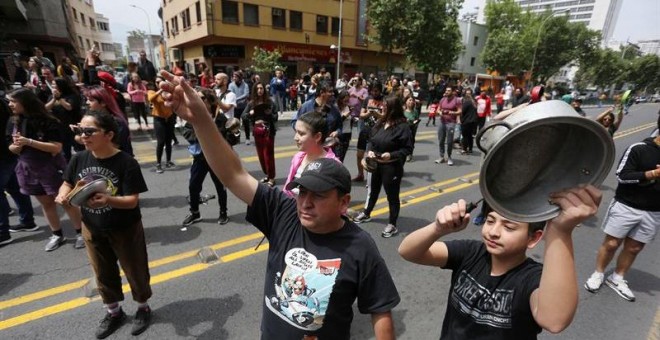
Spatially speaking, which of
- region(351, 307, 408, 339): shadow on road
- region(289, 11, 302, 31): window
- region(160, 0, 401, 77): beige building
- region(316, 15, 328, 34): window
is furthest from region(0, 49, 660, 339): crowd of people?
region(316, 15, 328, 34): window

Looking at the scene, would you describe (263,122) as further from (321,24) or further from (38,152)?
(321,24)

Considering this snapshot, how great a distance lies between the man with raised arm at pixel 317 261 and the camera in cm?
160

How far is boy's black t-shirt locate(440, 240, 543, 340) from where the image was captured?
155 cm

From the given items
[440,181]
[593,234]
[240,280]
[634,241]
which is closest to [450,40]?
[440,181]

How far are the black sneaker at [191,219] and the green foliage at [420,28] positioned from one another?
2281 cm

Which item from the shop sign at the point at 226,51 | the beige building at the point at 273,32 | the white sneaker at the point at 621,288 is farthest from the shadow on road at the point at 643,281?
the shop sign at the point at 226,51

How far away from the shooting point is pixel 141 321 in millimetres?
2939

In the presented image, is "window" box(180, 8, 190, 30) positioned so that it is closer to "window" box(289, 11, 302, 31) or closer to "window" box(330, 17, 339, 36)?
"window" box(289, 11, 302, 31)

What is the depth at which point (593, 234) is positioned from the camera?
5.38 m

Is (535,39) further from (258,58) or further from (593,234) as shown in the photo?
(593,234)

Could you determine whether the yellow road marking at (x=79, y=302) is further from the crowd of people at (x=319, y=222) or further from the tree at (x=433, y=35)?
the tree at (x=433, y=35)

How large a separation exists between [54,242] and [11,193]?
3.77 ft

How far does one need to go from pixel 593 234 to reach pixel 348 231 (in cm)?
564

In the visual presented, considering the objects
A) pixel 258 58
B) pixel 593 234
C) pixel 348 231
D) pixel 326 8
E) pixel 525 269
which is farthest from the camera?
pixel 326 8
